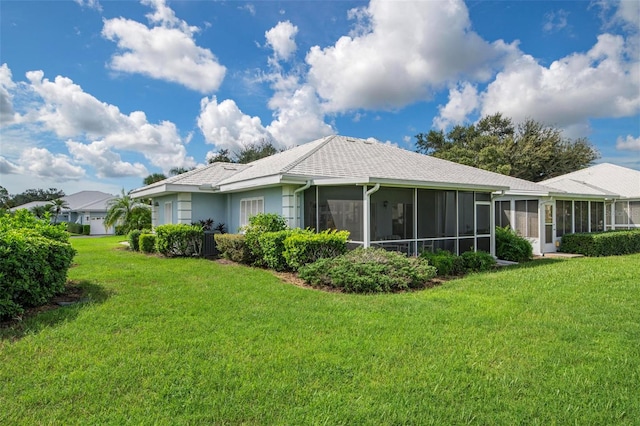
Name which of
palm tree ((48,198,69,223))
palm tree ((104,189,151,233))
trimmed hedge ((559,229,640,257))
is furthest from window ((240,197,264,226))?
palm tree ((48,198,69,223))

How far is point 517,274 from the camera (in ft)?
33.2

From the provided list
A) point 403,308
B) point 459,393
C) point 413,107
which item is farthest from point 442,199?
point 413,107

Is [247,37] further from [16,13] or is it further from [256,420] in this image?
[256,420]

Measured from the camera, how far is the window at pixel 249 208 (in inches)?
530

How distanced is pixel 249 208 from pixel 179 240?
9.60ft

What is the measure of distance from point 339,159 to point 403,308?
8237 mm

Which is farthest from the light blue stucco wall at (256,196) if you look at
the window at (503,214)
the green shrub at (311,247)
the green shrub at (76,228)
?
the green shrub at (76,228)

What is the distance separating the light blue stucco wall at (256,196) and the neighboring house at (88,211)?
24.0 metres

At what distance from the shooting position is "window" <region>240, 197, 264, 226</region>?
44.1 ft

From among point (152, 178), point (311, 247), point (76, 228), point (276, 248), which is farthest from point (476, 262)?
point (152, 178)

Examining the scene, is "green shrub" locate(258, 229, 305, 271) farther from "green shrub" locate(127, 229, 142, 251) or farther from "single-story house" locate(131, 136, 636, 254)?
"green shrub" locate(127, 229, 142, 251)

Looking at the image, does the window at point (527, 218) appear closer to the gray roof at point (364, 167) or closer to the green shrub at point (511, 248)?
the gray roof at point (364, 167)

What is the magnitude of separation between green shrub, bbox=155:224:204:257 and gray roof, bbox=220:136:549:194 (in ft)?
7.34

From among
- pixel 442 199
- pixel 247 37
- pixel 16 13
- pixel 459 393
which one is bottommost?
pixel 459 393
